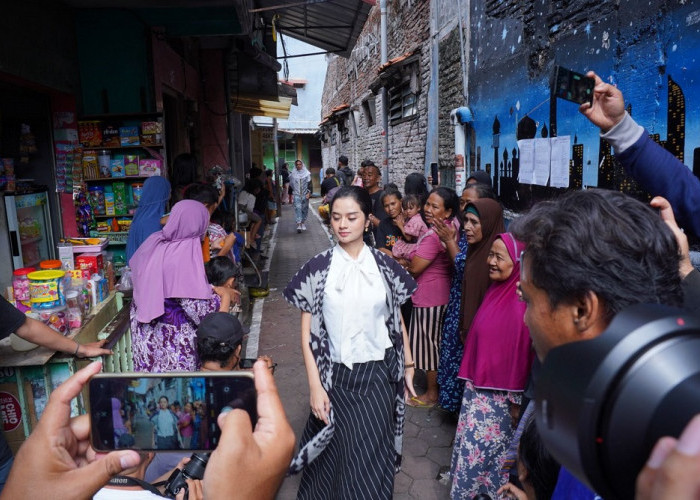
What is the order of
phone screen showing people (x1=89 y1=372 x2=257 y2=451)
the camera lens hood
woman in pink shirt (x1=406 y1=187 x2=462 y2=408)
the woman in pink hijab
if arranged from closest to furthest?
the camera lens hood → phone screen showing people (x1=89 y1=372 x2=257 y2=451) → the woman in pink hijab → woman in pink shirt (x1=406 y1=187 x2=462 y2=408)

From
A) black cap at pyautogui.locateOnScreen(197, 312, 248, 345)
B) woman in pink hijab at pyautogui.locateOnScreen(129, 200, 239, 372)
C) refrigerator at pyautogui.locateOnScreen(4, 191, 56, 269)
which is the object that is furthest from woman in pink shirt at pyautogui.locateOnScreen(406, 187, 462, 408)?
refrigerator at pyautogui.locateOnScreen(4, 191, 56, 269)

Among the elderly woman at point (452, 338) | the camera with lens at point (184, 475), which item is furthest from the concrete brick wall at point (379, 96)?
the camera with lens at point (184, 475)

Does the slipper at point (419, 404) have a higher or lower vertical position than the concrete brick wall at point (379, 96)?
lower

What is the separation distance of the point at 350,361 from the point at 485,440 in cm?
83

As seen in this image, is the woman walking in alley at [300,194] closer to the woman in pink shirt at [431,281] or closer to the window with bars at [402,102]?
the window with bars at [402,102]

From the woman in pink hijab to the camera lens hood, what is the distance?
2722 mm

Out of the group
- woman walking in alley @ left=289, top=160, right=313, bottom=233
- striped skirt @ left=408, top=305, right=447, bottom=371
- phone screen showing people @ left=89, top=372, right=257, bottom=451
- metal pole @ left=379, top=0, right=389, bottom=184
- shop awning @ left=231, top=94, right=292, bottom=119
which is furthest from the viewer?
woman walking in alley @ left=289, top=160, right=313, bottom=233

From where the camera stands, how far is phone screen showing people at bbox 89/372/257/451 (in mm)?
1138

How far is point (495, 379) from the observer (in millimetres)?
2609

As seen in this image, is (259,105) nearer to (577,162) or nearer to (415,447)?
A: (577,162)

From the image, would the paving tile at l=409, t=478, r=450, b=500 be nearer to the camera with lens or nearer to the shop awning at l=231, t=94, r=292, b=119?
the camera with lens

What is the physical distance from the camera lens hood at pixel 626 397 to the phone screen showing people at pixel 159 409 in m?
0.75

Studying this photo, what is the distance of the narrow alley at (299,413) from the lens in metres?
3.18

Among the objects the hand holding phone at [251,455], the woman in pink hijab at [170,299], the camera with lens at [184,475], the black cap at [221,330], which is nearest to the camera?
the hand holding phone at [251,455]
